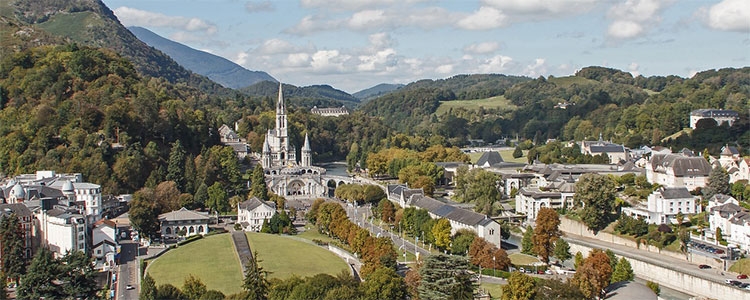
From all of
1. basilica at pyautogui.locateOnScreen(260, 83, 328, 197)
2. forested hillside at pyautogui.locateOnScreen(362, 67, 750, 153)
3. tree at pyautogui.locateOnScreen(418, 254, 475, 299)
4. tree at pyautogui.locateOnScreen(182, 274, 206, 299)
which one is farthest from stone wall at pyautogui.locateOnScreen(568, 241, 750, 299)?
basilica at pyautogui.locateOnScreen(260, 83, 328, 197)

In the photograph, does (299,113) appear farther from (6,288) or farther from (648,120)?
(6,288)

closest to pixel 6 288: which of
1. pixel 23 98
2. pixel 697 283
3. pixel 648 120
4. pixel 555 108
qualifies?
pixel 697 283

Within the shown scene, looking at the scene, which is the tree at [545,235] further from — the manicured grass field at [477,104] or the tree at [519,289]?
the manicured grass field at [477,104]

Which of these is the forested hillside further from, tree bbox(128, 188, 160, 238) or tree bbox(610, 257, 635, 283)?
tree bbox(128, 188, 160, 238)

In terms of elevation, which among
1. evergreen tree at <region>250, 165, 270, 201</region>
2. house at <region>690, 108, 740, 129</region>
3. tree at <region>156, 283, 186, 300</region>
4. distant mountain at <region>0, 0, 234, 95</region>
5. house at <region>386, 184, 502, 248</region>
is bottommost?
tree at <region>156, 283, 186, 300</region>

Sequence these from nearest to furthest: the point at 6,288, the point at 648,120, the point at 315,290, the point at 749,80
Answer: the point at 315,290 → the point at 6,288 → the point at 648,120 → the point at 749,80

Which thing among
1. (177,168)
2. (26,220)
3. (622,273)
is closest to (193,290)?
(26,220)
